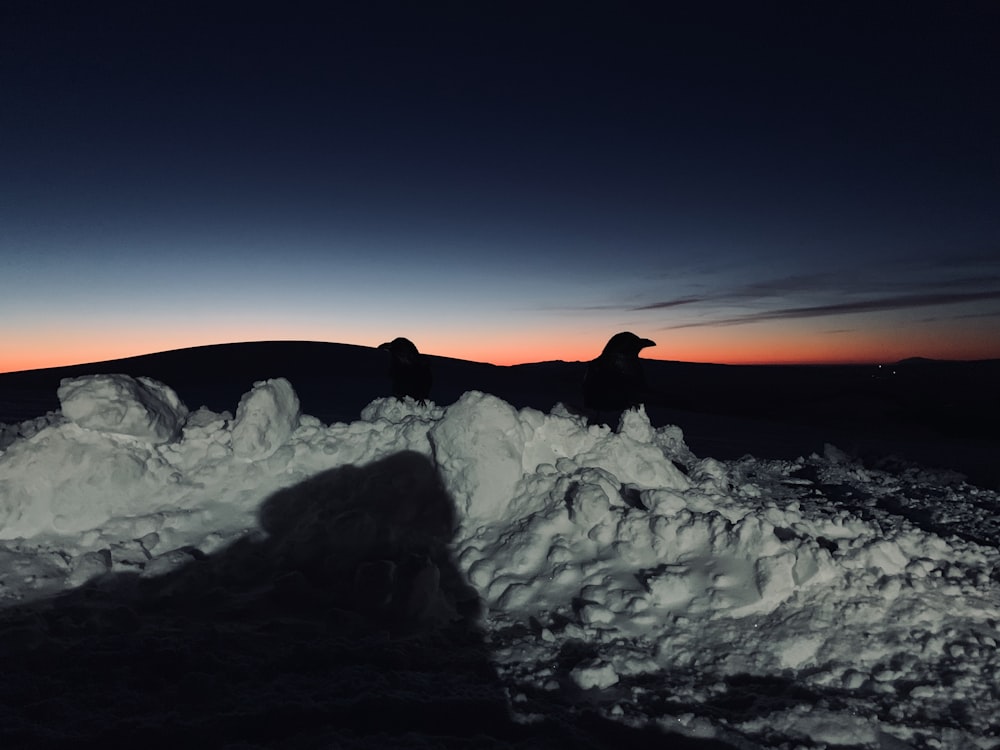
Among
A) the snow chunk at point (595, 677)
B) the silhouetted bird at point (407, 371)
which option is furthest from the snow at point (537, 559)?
the silhouetted bird at point (407, 371)

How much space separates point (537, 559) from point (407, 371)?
183 inches

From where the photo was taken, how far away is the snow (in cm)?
277

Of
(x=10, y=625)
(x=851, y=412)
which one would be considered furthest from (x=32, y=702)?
(x=851, y=412)

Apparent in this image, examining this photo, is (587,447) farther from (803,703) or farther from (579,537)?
(803,703)

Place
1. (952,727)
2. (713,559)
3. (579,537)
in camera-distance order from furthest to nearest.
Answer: (579,537) → (713,559) → (952,727)

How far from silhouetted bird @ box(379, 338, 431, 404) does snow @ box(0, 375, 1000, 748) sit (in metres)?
2.21

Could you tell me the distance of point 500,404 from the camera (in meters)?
5.09

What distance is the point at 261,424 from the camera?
5297 millimetres

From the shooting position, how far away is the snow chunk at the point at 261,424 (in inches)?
207

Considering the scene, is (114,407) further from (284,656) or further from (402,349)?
(402,349)

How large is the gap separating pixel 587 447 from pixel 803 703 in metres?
2.79

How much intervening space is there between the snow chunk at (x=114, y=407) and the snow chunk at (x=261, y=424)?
2.21 ft

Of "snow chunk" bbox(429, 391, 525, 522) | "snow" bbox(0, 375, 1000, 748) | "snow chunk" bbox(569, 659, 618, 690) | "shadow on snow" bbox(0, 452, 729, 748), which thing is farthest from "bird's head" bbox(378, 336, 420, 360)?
"snow chunk" bbox(569, 659, 618, 690)

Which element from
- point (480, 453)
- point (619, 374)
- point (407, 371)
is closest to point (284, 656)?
point (480, 453)
